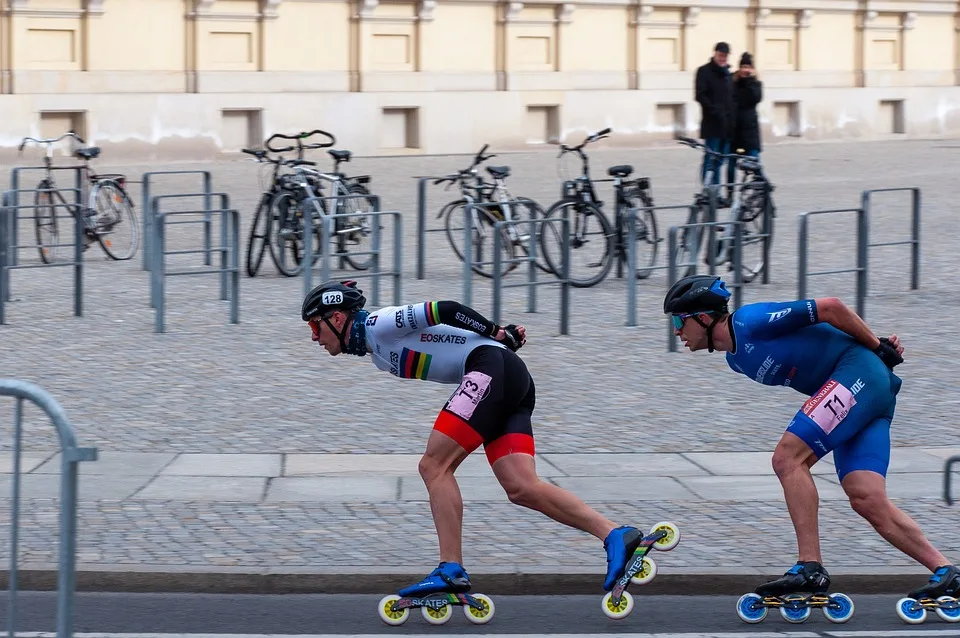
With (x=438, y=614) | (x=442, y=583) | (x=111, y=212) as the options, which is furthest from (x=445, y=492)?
(x=111, y=212)

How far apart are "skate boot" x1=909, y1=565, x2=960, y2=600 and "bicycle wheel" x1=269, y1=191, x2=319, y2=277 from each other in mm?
10384

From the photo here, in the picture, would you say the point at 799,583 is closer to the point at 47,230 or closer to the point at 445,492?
the point at 445,492

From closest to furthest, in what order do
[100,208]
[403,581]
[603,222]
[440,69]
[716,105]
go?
1. [403,581]
2. [603,222]
3. [100,208]
4. [716,105]
5. [440,69]

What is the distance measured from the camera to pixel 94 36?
94.8 feet

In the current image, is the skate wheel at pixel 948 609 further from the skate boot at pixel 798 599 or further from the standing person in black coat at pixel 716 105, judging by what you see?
the standing person in black coat at pixel 716 105

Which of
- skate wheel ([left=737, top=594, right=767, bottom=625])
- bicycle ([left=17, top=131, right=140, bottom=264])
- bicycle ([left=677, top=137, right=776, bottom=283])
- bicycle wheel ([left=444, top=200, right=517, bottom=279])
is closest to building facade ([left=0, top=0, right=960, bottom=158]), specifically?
bicycle ([left=17, top=131, right=140, bottom=264])

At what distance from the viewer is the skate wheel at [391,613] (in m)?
6.13

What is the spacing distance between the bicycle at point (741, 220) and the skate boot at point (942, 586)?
7.85 metres

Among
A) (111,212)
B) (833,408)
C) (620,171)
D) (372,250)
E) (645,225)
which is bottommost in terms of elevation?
(833,408)

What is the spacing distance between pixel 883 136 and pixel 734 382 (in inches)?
1253

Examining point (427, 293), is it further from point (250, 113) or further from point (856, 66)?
point (856, 66)

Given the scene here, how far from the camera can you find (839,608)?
6.14m

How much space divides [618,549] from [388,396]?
15.8ft

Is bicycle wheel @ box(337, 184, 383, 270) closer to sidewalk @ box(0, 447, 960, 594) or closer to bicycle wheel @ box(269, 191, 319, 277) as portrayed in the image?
bicycle wheel @ box(269, 191, 319, 277)
